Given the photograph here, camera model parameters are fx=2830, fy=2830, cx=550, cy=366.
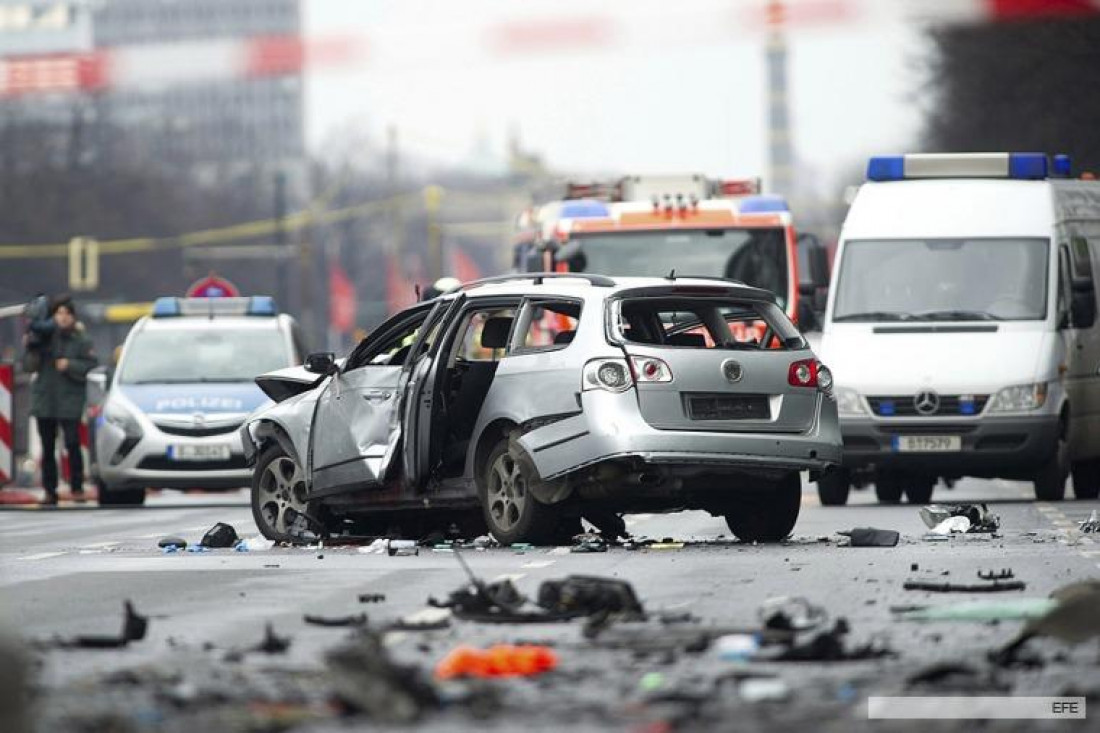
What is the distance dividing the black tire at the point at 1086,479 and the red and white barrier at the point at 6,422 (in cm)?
1009

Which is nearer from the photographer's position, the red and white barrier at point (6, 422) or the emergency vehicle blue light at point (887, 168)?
the emergency vehicle blue light at point (887, 168)

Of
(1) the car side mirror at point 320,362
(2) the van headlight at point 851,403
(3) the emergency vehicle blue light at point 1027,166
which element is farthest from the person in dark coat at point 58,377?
(1) the car side mirror at point 320,362

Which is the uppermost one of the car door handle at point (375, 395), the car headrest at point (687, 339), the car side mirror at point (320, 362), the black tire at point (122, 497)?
the car headrest at point (687, 339)

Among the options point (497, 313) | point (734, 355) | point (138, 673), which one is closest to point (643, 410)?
point (734, 355)

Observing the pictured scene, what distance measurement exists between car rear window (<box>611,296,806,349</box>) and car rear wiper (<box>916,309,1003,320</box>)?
6.72 m

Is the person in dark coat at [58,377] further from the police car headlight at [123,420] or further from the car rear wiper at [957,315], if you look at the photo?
the car rear wiper at [957,315]

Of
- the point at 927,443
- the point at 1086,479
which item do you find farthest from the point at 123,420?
the point at 1086,479

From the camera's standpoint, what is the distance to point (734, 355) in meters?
15.7

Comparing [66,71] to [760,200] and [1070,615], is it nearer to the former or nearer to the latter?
[760,200]

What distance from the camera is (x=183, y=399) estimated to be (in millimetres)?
25422

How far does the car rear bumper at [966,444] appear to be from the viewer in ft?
72.8

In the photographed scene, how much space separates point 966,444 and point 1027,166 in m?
3.07

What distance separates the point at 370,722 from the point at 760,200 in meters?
20.9

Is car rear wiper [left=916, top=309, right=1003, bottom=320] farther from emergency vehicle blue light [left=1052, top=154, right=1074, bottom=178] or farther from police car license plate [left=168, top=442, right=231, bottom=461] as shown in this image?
police car license plate [left=168, top=442, right=231, bottom=461]
